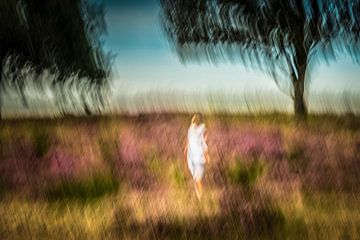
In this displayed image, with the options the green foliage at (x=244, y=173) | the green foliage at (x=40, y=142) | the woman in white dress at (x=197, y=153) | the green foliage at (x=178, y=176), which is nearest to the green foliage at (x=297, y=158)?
the green foliage at (x=244, y=173)

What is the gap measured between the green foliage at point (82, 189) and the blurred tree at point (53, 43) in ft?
26.3

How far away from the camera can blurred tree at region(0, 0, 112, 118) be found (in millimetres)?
19391

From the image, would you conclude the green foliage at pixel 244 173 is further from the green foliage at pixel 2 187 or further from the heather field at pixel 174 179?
the green foliage at pixel 2 187

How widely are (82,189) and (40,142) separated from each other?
11.3ft

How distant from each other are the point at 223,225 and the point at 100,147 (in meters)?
6.09

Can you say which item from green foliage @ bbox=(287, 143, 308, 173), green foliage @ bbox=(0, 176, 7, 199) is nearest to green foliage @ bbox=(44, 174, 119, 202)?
green foliage @ bbox=(0, 176, 7, 199)

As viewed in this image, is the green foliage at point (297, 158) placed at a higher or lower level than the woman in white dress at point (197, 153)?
lower

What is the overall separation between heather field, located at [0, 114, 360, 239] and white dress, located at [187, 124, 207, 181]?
321 mm

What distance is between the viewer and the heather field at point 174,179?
7.84 metres

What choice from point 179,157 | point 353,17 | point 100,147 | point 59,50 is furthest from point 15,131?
point 353,17

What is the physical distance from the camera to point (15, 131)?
14562mm

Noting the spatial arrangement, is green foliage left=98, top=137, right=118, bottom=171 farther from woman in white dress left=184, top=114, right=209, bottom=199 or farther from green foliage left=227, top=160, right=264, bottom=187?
green foliage left=227, top=160, right=264, bottom=187

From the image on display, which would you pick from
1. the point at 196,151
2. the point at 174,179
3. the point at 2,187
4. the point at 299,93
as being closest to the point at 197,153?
the point at 196,151

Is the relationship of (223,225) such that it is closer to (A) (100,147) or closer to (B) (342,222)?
(B) (342,222)
